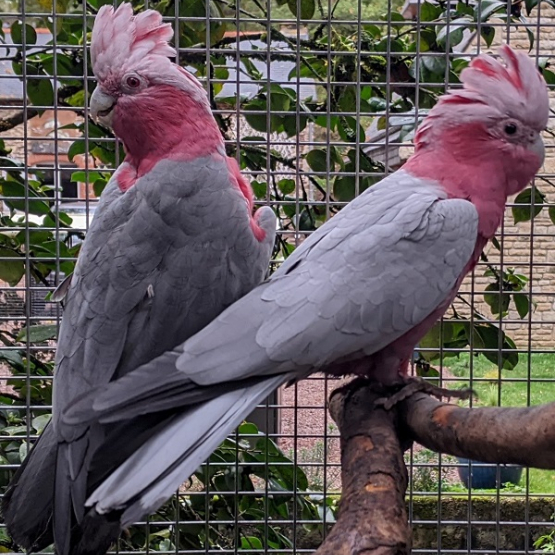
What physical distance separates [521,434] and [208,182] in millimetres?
606

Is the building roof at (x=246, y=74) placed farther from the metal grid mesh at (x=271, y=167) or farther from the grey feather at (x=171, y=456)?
the grey feather at (x=171, y=456)

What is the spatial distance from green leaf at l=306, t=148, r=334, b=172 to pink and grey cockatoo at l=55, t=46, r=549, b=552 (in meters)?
0.37

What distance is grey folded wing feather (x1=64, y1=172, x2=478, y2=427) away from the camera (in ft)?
3.18

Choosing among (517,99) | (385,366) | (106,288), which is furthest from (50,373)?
(517,99)

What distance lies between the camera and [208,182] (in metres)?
1.18

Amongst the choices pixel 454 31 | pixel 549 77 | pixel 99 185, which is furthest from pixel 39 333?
pixel 549 77

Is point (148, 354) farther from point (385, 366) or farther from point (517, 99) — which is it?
point (517, 99)

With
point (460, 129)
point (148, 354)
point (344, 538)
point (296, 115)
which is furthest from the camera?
point (296, 115)

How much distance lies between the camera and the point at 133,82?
118 cm

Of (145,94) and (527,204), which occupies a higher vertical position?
(145,94)

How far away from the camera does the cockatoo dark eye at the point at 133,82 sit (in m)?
1.18

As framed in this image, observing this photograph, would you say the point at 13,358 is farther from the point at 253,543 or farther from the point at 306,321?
the point at 306,321

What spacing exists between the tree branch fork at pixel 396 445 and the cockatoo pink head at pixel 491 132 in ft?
1.17

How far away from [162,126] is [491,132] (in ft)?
1.79
